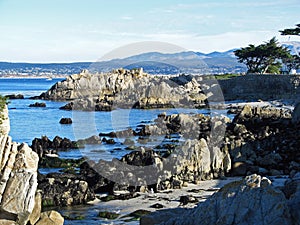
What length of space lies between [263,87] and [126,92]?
2610 centimetres

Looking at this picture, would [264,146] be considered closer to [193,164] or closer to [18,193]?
[193,164]

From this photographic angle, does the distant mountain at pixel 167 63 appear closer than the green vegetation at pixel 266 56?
Yes

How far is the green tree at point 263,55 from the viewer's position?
9362cm

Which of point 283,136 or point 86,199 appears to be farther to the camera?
point 283,136

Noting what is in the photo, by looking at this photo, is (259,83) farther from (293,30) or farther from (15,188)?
(15,188)

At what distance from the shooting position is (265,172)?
26891mm

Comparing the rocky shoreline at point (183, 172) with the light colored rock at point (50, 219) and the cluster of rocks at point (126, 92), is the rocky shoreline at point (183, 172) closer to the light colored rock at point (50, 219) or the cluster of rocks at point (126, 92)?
the light colored rock at point (50, 219)

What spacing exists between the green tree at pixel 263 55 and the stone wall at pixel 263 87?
9.06 meters

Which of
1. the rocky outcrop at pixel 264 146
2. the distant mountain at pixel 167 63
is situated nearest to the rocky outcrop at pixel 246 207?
the rocky outcrop at pixel 264 146

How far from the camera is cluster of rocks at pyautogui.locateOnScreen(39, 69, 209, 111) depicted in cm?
8744

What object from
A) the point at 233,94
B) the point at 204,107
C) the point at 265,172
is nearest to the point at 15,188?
the point at 265,172

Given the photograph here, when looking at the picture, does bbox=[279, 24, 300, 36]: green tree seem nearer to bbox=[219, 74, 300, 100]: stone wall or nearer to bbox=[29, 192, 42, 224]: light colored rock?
bbox=[219, 74, 300, 100]: stone wall

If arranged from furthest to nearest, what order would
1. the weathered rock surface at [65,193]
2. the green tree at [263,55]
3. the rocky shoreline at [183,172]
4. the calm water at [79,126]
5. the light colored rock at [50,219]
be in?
the green tree at [263,55] < the calm water at [79,126] < the weathered rock surface at [65,193] < the light colored rock at [50,219] < the rocky shoreline at [183,172]

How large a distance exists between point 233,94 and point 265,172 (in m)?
61.3
